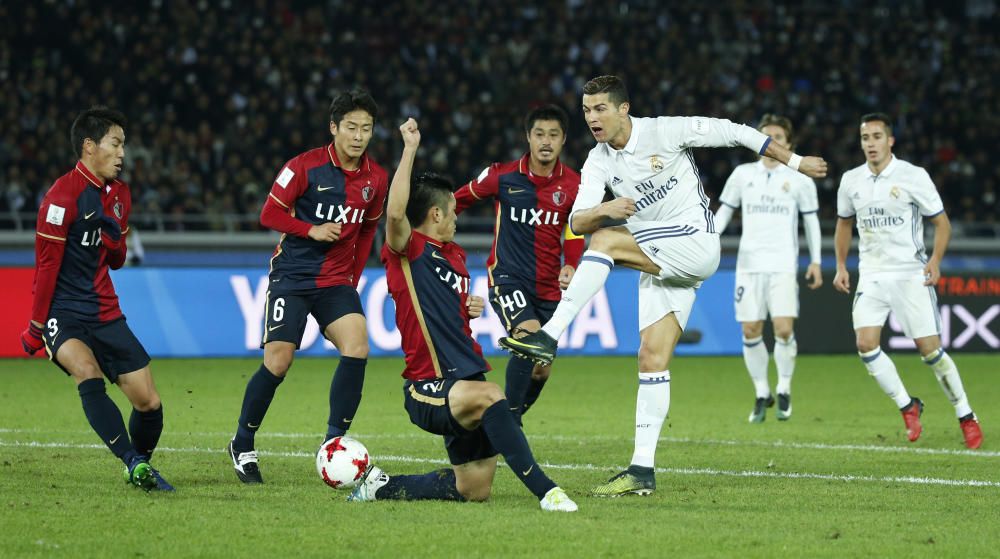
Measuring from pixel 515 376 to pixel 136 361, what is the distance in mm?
2890

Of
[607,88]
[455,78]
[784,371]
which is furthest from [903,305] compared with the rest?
[455,78]

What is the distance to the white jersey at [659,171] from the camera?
748 centimetres

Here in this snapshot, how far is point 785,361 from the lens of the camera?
1224 cm

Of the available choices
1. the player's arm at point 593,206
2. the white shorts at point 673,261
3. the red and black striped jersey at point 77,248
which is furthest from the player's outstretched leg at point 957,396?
the red and black striped jersey at point 77,248

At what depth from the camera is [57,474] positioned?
7.71 m

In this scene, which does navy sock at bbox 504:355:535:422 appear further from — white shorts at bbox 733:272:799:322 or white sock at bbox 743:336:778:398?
white shorts at bbox 733:272:799:322

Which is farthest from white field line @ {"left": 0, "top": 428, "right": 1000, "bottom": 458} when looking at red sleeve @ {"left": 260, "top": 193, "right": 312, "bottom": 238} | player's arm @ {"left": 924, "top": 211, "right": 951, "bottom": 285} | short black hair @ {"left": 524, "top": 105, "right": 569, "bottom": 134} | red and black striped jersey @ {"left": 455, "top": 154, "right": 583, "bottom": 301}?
red sleeve @ {"left": 260, "top": 193, "right": 312, "bottom": 238}

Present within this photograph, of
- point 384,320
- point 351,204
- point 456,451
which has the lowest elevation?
point 384,320

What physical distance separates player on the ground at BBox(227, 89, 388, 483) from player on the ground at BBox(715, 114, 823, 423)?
5.18 meters

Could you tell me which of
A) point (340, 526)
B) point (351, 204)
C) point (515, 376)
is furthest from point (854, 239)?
point (340, 526)

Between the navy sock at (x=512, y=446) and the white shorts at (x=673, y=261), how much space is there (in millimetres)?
1463

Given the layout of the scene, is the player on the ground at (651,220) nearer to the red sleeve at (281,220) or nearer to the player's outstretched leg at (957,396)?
the red sleeve at (281,220)

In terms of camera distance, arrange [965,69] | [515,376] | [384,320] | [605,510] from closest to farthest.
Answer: [605,510], [515,376], [384,320], [965,69]

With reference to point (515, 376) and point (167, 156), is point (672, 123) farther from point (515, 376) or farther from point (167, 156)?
point (167, 156)
